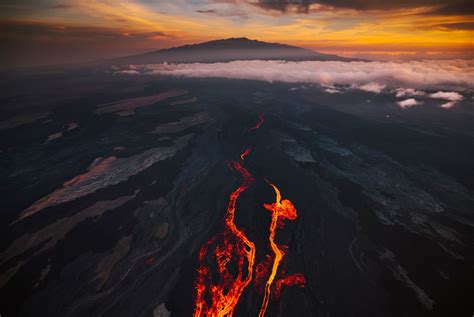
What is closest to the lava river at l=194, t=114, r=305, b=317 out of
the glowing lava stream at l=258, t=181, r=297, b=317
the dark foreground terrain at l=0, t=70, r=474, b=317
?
the glowing lava stream at l=258, t=181, r=297, b=317

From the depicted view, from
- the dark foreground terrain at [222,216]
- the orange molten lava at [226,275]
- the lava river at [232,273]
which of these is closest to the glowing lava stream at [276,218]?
the lava river at [232,273]

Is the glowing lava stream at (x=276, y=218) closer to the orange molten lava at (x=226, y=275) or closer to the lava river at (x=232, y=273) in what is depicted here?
the lava river at (x=232, y=273)

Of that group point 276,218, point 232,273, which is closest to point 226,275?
point 232,273

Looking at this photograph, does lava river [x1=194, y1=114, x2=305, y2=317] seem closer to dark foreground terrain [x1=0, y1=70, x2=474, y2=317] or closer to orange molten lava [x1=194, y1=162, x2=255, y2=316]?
orange molten lava [x1=194, y1=162, x2=255, y2=316]

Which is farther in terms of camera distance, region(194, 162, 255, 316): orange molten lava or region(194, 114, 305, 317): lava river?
region(194, 114, 305, 317): lava river

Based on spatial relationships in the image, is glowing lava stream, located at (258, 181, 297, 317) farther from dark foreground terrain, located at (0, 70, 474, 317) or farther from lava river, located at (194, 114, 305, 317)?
dark foreground terrain, located at (0, 70, 474, 317)

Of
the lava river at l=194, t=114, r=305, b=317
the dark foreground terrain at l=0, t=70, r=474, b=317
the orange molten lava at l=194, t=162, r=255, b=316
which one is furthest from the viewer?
the dark foreground terrain at l=0, t=70, r=474, b=317

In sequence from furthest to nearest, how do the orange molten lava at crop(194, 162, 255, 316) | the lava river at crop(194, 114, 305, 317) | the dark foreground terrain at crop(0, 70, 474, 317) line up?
the dark foreground terrain at crop(0, 70, 474, 317) → the lava river at crop(194, 114, 305, 317) → the orange molten lava at crop(194, 162, 255, 316)
